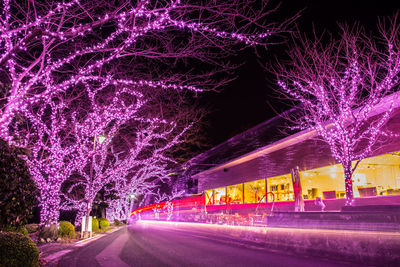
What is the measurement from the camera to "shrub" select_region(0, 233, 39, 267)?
235 inches

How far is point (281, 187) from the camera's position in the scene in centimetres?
2403

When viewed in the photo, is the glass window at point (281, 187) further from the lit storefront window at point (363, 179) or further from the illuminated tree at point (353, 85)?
the illuminated tree at point (353, 85)

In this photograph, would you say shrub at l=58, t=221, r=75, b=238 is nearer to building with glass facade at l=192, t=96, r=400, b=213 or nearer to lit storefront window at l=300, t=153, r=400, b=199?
building with glass facade at l=192, t=96, r=400, b=213

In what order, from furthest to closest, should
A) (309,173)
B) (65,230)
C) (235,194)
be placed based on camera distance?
(235,194)
(309,173)
(65,230)

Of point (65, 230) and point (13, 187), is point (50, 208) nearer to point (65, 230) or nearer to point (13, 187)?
point (65, 230)

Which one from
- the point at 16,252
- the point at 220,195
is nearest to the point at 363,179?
the point at 16,252

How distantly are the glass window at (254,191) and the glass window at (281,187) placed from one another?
1060mm

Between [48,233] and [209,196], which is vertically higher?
[209,196]

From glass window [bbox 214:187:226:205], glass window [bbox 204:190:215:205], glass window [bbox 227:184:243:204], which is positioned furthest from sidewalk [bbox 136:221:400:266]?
glass window [bbox 204:190:215:205]

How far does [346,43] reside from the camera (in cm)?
1298

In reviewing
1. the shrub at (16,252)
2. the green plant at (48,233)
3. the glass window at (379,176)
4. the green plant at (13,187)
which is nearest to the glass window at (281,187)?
the glass window at (379,176)

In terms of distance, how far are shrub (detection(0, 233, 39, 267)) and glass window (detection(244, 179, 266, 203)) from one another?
69.2 ft

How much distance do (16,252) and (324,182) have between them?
18.8 metres

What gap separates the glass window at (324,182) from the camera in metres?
18.8
